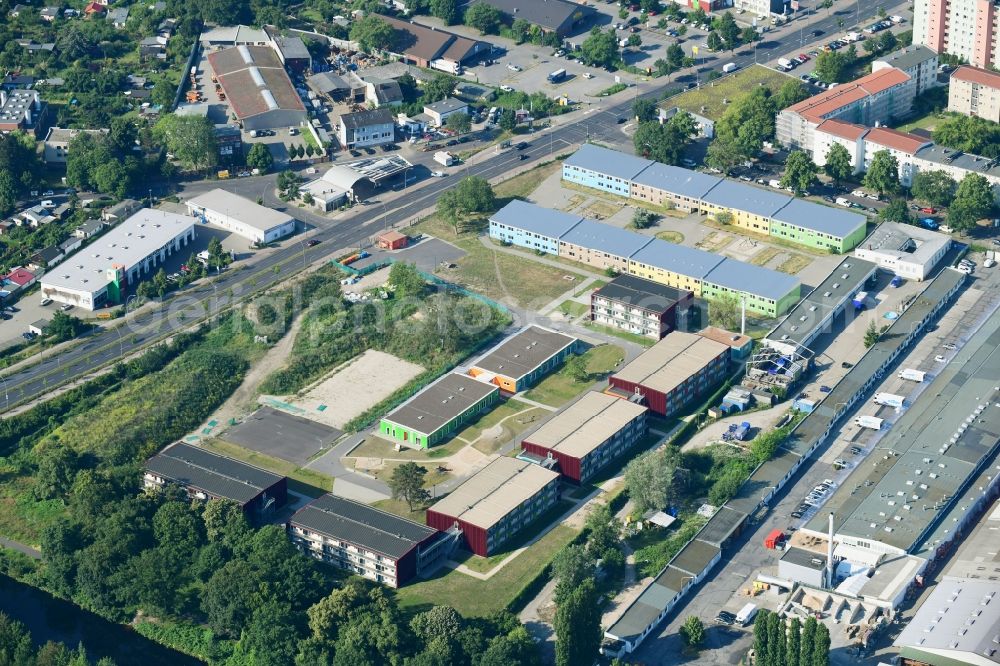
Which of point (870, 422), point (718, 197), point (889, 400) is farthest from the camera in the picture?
point (718, 197)

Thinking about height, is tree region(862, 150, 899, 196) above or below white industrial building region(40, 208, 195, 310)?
below

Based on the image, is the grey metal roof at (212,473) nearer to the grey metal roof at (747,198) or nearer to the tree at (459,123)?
the grey metal roof at (747,198)

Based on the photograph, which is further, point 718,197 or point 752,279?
point 718,197

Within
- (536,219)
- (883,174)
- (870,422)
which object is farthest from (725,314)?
(883,174)

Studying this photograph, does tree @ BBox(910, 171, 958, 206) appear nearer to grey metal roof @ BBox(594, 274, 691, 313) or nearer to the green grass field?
the green grass field

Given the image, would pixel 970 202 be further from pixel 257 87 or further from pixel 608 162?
pixel 257 87

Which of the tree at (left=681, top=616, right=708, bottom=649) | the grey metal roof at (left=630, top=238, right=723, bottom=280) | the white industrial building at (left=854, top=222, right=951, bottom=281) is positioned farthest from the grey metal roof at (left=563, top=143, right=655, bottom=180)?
the tree at (left=681, top=616, right=708, bottom=649)

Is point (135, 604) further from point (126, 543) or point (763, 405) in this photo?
point (763, 405)
